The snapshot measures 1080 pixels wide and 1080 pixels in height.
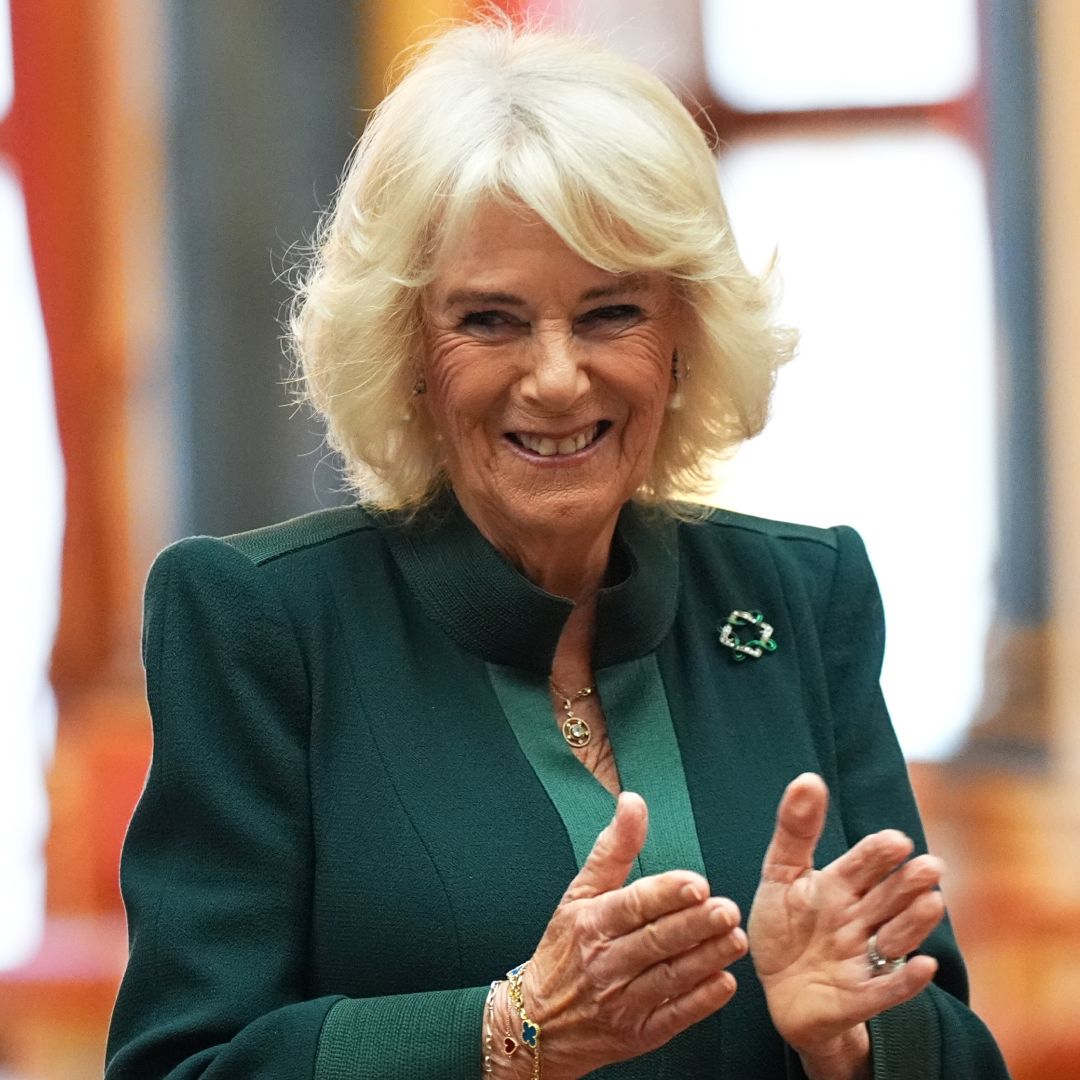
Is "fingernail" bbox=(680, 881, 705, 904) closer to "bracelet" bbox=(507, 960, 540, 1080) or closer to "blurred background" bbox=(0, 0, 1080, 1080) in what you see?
"bracelet" bbox=(507, 960, 540, 1080)

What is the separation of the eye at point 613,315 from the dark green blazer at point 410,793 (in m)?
0.26

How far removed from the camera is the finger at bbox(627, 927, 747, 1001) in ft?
4.35

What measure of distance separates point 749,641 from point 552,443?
355mm

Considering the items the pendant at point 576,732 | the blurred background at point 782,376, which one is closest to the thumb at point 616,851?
the pendant at point 576,732

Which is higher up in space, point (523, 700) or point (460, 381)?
point (460, 381)

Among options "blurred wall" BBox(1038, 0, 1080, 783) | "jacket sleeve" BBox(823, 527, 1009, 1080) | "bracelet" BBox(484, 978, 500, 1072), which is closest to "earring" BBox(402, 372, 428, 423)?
"jacket sleeve" BBox(823, 527, 1009, 1080)

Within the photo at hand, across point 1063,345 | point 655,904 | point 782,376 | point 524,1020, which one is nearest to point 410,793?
point 524,1020

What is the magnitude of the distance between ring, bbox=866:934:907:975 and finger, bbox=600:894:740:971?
231 millimetres

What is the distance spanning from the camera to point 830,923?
150 centimetres

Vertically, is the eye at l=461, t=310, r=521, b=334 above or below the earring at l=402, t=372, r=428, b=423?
above

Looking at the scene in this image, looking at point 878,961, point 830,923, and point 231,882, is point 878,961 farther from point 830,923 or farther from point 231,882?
point 231,882

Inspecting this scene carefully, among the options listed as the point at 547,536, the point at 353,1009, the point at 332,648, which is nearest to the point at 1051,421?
the point at 547,536

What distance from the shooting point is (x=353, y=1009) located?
4.88 feet

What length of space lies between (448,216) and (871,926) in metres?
0.80
